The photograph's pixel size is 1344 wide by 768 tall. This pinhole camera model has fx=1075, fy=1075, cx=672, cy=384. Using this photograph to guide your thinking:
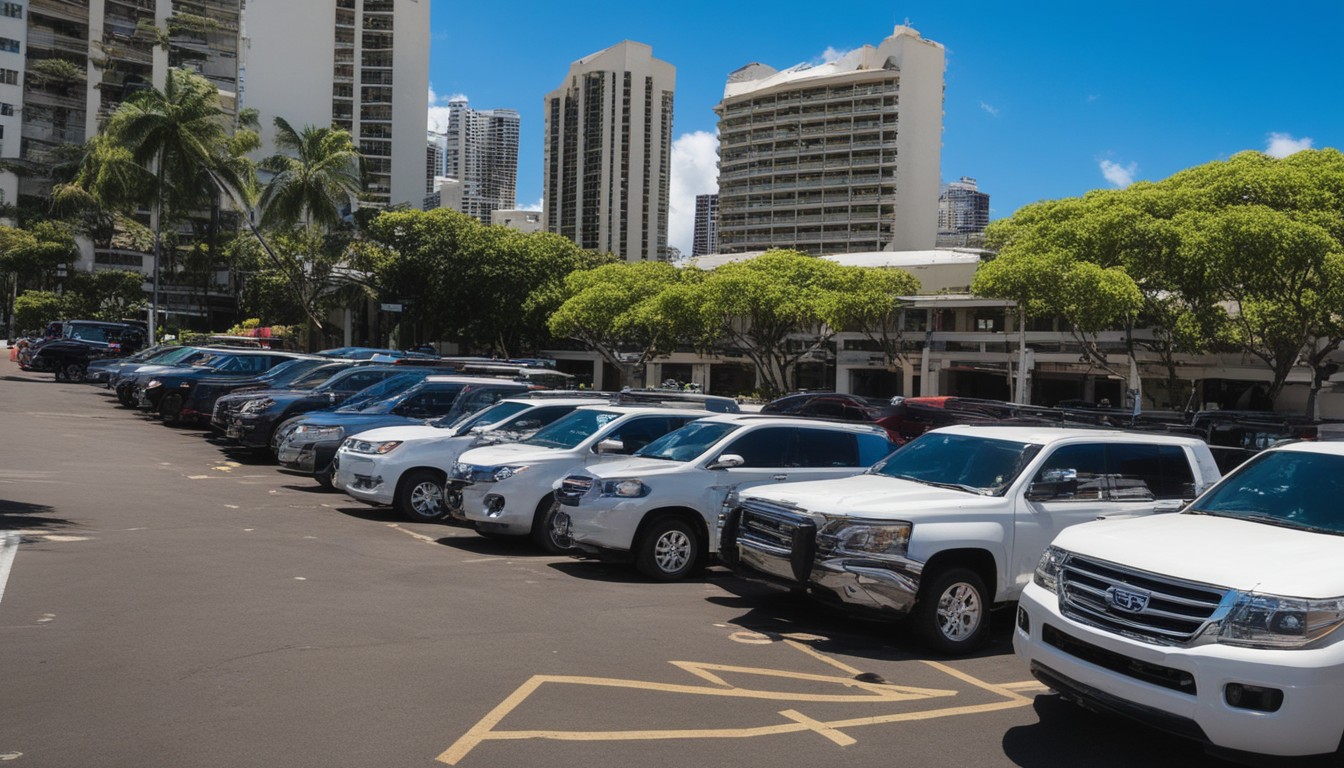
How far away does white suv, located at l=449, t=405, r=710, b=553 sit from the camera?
37.9ft

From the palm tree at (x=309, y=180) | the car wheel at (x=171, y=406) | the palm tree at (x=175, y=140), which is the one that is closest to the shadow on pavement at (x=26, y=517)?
the car wheel at (x=171, y=406)

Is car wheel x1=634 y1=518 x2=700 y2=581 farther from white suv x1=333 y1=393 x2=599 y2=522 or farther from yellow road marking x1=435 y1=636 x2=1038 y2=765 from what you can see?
white suv x1=333 y1=393 x2=599 y2=522

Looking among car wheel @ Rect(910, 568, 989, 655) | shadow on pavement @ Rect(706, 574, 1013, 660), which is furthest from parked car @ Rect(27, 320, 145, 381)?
car wheel @ Rect(910, 568, 989, 655)

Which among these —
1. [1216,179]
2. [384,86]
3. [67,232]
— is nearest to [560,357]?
[67,232]

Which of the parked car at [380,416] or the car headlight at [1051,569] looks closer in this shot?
the car headlight at [1051,569]

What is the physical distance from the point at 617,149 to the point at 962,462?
134342 millimetres

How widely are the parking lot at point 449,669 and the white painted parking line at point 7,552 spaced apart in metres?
A: 0.04

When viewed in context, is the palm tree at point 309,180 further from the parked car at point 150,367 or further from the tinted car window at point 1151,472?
the tinted car window at point 1151,472

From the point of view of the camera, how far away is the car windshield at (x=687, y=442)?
11.0 metres

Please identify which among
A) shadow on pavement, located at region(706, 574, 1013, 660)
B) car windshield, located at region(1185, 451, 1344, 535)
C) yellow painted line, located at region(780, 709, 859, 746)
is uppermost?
car windshield, located at region(1185, 451, 1344, 535)

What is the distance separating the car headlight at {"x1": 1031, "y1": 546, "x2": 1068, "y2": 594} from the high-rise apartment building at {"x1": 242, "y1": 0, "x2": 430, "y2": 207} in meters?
94.3

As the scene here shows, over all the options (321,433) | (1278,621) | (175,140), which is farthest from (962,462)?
(175,140)

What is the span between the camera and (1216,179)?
125 feet

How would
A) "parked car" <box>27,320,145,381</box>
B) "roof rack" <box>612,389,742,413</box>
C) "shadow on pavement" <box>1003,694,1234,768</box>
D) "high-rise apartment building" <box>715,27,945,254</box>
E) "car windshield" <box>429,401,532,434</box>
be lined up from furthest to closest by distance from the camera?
"high-rise apartment building" <box>715,27,945,254</box>
"parked car" <box>27,320,145,381</box>
"car windshield" <box>429,401,532,434</box>
"roof rack" <box>612,389,742,413</box>
"shadow on pavement" <box>1003,694,1234,768</box>
